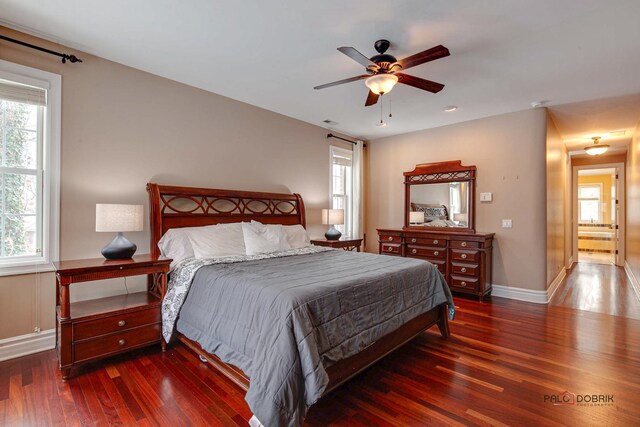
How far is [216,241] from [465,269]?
3.51 metres

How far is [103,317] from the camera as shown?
245 centimetres

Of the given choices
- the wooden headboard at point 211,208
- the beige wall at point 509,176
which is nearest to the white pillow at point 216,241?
the wooden headboard at point 211,208

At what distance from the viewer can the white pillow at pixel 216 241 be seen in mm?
3149

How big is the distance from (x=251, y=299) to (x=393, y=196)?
14.7 ft

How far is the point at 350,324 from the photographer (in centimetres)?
204

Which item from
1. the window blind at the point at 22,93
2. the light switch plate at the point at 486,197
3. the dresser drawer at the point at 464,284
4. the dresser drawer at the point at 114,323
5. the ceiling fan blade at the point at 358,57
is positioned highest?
the ceiling fan blade at the point at 358,57

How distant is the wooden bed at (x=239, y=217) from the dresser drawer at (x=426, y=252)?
6.01 feet

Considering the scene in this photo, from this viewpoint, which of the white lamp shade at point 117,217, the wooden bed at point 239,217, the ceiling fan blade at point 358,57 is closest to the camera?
the wooden bed at point 239,217

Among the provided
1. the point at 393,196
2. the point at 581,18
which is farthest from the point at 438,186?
the point at 581,18

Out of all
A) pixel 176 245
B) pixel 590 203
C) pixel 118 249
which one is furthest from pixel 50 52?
pixel 590 203

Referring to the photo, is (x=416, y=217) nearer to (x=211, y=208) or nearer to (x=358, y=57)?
(x=211, y=208)

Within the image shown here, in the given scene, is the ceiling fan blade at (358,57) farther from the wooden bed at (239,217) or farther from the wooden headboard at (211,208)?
the wooden headboard at (211,208)

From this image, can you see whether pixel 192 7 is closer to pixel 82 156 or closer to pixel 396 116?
pixel 82 156

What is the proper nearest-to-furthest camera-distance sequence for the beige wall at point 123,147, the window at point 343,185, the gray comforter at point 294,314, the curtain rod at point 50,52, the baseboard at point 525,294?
1. the gray comforter at point 294,314
2. the curtain rod at point 50,52
3. the beige wall at point 123,147
4. the baseboard at point 525,294
5. the window at point 343,185
